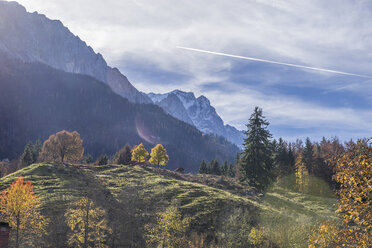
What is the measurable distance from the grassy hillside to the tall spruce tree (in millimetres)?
3412

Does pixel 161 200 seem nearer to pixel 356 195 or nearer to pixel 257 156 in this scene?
pixel 257 156

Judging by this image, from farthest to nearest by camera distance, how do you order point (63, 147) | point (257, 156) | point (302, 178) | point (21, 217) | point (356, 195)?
point (63, 147) → point (302, 178) → point (257, 156) → point (21, 217) → point (356, 195)

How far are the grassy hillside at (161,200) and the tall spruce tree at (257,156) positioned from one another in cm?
341

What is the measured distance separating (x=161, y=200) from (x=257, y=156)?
24.3 m

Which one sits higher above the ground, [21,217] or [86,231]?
[21,217]

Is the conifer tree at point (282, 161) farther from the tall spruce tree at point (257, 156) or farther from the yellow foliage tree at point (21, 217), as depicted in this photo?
the yellow foliage tree at point (21, 217)

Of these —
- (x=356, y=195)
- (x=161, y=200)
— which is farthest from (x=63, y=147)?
(x=356, y=195)

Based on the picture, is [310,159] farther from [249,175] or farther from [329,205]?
[249,175]

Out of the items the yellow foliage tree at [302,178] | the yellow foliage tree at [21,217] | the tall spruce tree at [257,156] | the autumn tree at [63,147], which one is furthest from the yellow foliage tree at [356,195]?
the autumn tree at [63,147]

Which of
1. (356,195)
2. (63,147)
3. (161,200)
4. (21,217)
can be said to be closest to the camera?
(356,195)

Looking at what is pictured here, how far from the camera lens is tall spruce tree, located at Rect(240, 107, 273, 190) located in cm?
5344

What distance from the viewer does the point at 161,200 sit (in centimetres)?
4188

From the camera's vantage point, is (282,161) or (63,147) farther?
(282,161)

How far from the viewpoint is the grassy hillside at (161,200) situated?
1350 inches
